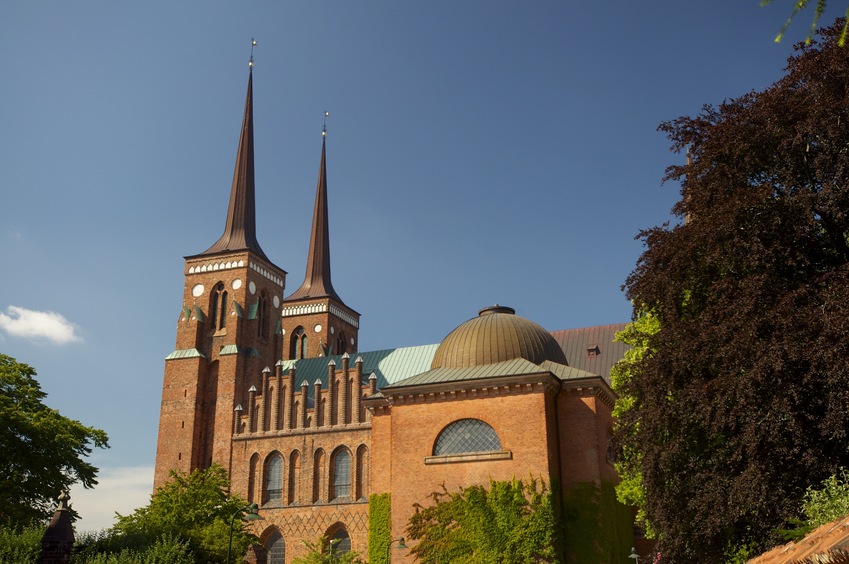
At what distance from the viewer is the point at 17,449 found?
107 feet

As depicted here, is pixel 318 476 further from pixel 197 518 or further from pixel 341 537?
pixel 197 518

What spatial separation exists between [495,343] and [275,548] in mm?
21469

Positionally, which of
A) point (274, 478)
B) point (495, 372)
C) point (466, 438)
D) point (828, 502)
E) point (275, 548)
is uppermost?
point (495, 372)

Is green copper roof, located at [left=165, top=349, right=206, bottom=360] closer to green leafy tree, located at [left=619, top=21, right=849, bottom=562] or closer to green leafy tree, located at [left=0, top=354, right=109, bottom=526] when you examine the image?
green leafy tree, located at [left=0, top=354, right=109, bottom=526]

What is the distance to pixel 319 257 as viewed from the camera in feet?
228

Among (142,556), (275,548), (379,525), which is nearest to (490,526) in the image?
(379,525)

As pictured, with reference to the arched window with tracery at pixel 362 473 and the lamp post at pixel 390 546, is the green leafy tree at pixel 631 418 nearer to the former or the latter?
the lamp post at pixel 390 546

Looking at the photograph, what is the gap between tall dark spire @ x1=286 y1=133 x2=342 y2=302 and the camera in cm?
6831

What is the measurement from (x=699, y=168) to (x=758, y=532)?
8.48m

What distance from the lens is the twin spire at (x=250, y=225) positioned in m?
58.5

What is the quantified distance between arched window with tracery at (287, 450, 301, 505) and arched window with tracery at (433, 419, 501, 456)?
1948cm

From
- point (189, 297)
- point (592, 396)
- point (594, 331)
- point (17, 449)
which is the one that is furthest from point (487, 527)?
point (189, 297)

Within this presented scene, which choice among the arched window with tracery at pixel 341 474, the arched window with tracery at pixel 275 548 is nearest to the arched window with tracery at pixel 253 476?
the arched window with tracery at pixel 275 548

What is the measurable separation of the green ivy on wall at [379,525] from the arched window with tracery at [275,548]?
1551 cm
